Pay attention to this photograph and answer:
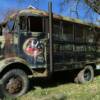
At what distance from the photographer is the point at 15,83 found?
32.7 feet

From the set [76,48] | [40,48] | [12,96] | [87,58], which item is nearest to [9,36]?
[40,48]

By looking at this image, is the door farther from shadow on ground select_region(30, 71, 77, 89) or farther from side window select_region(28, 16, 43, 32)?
shadow on ground select_region(30, 71, 77, 89)

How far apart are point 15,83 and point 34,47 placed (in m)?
1.38

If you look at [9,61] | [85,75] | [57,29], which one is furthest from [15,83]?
[85,75]

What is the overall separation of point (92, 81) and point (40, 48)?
3.73 metres

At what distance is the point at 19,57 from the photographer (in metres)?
10.3

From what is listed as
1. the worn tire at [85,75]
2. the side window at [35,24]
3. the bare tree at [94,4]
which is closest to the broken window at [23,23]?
the side window at [35,24]

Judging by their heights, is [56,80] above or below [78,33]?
below

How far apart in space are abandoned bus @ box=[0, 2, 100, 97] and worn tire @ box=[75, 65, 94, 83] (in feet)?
1.85

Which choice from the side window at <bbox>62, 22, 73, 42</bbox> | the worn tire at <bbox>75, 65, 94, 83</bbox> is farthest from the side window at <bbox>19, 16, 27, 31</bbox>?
the worn tire at <bbox>75, 65, 94, 83</bbox>

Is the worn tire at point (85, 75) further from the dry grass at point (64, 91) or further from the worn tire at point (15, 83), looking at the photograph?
the worn tire at point (15, 83)

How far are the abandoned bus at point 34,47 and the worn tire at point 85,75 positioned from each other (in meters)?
0.56

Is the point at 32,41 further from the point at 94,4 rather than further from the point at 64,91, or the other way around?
the point at 94,4

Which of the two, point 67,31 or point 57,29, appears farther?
point 67,31
